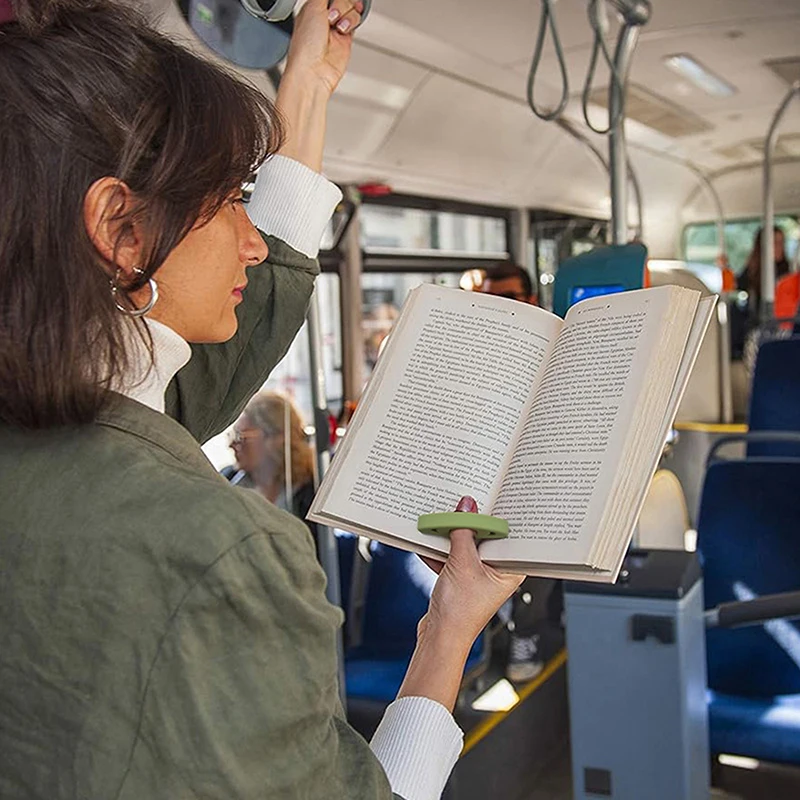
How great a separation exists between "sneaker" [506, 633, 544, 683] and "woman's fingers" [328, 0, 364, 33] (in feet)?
7.44

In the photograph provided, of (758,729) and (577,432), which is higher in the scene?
(577,432)

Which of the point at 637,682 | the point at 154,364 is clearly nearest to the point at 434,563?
the point at 154,364

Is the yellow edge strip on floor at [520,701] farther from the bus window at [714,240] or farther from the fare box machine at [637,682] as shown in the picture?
the bus window at [714,240]

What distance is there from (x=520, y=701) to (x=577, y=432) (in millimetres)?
2194

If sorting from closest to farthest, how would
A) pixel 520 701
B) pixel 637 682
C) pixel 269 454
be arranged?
pixel 637 682 → pixel 520 701 → pixel 269 454

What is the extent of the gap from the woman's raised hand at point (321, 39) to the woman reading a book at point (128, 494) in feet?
1.53

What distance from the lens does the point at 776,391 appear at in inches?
156

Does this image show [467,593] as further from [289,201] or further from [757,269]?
[757,269]

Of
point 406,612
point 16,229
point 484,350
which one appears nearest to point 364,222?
point 406,612

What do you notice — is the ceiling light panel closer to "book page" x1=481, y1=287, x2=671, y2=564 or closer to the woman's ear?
"book page" x1=481, y1=287, x2=671, y2=564

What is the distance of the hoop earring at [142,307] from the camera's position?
31.7 inches

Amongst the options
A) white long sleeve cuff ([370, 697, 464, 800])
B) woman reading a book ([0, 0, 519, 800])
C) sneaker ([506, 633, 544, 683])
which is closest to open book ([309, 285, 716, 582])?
white long sleeve cuff ([370, 697, 464, 800])

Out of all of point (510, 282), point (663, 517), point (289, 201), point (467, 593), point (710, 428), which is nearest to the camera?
point (467, 593)

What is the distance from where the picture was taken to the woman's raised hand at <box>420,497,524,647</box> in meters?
0.99
